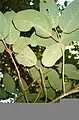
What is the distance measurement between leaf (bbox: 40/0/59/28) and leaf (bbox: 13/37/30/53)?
184 millimetres

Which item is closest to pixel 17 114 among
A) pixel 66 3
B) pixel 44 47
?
pixel 44 47

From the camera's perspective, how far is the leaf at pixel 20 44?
139cm

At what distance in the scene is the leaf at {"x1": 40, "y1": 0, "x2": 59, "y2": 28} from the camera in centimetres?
135

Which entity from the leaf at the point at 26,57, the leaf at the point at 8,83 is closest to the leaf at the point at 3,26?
the leaf at the point at 26,57

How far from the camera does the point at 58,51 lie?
1365 millimetres

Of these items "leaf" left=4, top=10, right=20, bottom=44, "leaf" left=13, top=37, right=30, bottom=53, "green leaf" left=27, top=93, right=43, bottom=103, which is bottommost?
"green leaf" left=27, top=93, right=43, bottom=103

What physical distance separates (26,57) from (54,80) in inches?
8.8

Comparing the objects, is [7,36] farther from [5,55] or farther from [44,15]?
[44,15]

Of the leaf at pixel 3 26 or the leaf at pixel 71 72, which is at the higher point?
the leaf at pixel 3 26

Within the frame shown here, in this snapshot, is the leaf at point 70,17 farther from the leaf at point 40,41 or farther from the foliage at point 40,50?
the leaf at point 40,41

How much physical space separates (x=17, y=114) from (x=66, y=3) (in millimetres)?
710

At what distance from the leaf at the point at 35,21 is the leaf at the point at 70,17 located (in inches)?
3.7

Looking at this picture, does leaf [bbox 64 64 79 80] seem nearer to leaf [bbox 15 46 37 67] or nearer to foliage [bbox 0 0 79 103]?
foliage [bbox 0 0 79 103]

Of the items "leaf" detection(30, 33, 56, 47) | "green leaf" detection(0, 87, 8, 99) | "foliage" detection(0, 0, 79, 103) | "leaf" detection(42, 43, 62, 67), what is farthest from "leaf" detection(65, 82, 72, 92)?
"green leaf" detection(0, 87, 8, 99)
